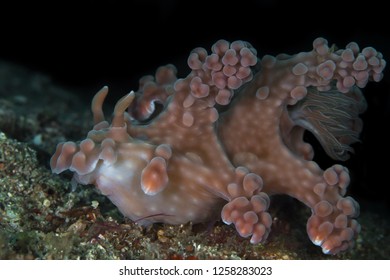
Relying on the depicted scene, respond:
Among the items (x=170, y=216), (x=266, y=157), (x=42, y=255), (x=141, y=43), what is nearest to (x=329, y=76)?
(x=266, y=157)

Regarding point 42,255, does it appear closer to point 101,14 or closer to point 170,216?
point 170,216

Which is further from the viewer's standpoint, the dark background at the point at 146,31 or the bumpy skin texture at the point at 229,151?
the dark background at the point at 146,31

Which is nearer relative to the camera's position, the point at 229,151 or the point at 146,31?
the point at 229,151

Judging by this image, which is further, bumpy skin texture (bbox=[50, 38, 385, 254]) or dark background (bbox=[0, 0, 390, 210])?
dark background (bbox=[0, 0, 390, 210])

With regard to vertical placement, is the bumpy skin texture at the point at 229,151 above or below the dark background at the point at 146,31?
above
